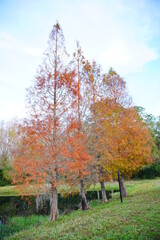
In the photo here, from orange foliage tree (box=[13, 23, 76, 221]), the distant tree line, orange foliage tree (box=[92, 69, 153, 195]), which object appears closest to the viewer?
orange foliage tree (box=[13, 23, 76, 221])

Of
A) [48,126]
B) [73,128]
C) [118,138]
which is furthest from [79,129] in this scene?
[118,138]

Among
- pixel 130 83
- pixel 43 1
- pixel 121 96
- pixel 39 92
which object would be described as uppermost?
pixel 43 1

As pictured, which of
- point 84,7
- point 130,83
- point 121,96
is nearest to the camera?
point 84,7

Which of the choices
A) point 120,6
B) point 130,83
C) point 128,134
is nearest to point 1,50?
point 120,6

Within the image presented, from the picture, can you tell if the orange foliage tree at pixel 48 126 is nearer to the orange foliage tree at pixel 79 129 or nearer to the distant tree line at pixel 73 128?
the distant tree line at pixel 73 128

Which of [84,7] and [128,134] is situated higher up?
[84,7]

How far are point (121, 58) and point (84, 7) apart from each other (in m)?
4.47

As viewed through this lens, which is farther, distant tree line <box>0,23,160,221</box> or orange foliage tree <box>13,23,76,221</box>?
distant tree line <box>0,23,160,221</box>

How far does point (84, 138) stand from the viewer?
10062 millimetres

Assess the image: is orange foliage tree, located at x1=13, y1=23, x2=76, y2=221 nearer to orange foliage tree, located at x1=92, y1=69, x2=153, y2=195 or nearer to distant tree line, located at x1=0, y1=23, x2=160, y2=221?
distant tree line, located at x1=0, y1=23, x2=160, y2=221

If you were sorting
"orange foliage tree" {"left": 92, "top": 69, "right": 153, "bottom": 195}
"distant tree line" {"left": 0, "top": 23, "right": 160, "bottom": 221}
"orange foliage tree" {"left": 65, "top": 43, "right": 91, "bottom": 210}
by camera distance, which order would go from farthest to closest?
"orange foliage tree" {"left": 92, "top": 69, "right": 153, "bottom": 195}, "orange foliage tree" {"left": 65, "top": 43, "right": 91, "bottom": 210}, "distant tree line" {"left": 0, "top": 23, "right": 160, "bottom": 221}

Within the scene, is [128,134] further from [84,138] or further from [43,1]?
[43,1]

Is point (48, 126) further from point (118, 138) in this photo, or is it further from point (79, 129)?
point (118, 138)

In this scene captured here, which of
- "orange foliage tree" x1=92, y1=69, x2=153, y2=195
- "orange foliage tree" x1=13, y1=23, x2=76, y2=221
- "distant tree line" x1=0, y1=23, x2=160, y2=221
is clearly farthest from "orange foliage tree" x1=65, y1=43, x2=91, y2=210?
"orange foliage tree" x1=92, y1=69, x2=153, y2=195
